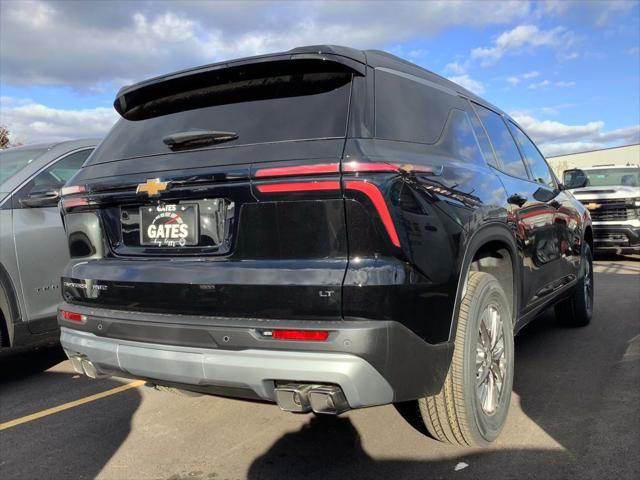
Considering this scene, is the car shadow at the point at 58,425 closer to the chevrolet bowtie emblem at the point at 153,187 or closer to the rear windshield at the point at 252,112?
the chevrolet bowtie emblem at the point at 153,187

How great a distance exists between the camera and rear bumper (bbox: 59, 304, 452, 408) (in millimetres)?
2146

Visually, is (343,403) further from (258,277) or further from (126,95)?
(126,95)

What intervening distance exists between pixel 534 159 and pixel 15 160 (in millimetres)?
4539

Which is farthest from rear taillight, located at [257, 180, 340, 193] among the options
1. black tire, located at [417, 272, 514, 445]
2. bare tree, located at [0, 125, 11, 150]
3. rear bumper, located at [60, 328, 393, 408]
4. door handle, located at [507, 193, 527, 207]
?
bare tree, located at [0, 125, 11, 150]

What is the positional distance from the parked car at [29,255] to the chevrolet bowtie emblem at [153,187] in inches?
81.3

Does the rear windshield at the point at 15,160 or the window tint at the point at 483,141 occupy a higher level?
the rear windshield at the point at 15,160

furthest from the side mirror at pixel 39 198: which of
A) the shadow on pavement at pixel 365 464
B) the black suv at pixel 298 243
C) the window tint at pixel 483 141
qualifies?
the window tint at pixel 483 141

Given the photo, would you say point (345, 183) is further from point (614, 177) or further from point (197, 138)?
point (614, 177)

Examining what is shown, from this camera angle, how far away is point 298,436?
10.7 feet

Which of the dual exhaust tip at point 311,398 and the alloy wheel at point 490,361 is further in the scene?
the alloy wheel at point 490,361

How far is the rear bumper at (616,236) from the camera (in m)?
11.0

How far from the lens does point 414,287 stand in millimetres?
2244

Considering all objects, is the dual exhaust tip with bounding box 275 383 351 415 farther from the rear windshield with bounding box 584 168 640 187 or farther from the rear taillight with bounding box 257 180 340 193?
the rear windshield with bounding box 584 168 640 187

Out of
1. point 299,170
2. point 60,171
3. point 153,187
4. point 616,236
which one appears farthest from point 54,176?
point 616,236
